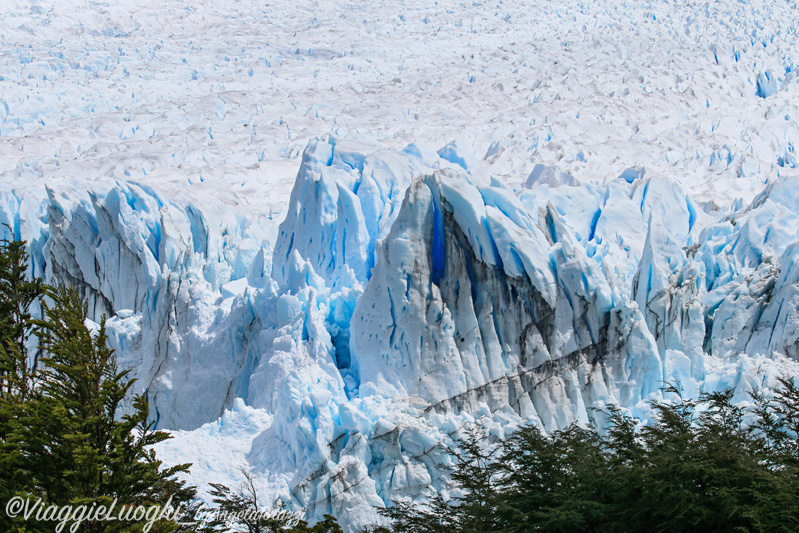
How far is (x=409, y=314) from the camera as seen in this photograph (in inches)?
579

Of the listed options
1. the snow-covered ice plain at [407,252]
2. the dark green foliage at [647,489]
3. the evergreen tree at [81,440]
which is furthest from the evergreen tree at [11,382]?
the dark green foliage at [647,489]

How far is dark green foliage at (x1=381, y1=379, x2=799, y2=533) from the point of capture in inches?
310

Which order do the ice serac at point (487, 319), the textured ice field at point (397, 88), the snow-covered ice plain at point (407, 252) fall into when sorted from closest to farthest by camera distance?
the snow-covered ice plain at point (407, 252)
the ice serac at point (487, 319)
the textured ice field at point (397, 88)

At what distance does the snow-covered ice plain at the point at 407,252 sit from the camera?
46.9ft

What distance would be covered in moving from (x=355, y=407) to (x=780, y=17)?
4604 cm

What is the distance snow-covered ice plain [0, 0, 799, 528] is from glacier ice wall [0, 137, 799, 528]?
0.06m

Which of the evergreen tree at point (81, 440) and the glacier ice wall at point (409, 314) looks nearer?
the evergreen tree at point (81, 440)

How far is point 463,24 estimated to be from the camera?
2048 inches

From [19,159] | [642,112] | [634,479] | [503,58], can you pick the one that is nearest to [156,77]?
[19,159]

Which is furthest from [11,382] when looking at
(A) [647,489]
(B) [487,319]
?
(B) [487,319]

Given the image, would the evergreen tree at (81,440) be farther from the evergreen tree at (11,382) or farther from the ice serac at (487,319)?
the ice serac at (487,319)

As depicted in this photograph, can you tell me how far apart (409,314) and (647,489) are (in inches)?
272

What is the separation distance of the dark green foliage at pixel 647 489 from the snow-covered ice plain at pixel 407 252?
3.13 m

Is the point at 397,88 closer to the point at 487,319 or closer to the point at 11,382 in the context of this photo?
the point at 487,319
